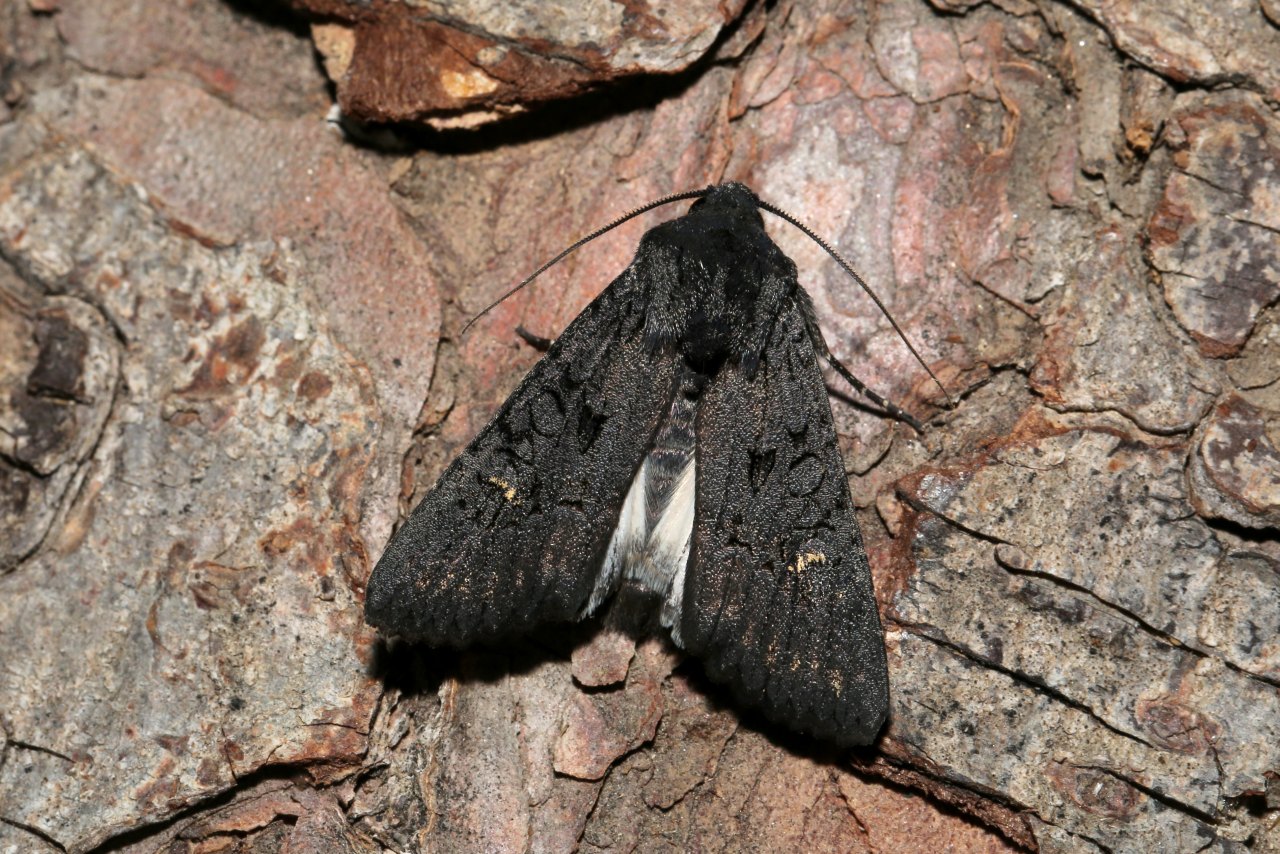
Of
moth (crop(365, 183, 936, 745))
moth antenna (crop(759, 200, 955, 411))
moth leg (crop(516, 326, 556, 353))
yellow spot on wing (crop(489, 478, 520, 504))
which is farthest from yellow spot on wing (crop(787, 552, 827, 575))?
moth leg (crop(516, 326, 556, 353))

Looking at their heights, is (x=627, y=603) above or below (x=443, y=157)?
below

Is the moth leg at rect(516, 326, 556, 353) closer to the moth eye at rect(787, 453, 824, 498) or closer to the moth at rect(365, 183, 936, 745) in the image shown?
the moth at rect(365, 183, 936, 745)

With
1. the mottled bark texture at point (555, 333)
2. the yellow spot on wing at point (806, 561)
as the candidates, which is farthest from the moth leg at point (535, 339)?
the yellow spot on wing at point (806, 561)

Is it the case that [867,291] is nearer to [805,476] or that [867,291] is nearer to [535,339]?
[805,476]

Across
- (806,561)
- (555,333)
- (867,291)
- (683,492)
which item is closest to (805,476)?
(806,561)

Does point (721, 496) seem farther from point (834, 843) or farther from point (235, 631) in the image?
point (235, 631)

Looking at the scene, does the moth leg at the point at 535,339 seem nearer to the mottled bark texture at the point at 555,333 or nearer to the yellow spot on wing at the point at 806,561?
the mottled bark texture at the point at 555,333

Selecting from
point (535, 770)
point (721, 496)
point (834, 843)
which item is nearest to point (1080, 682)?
point (834, 843)
